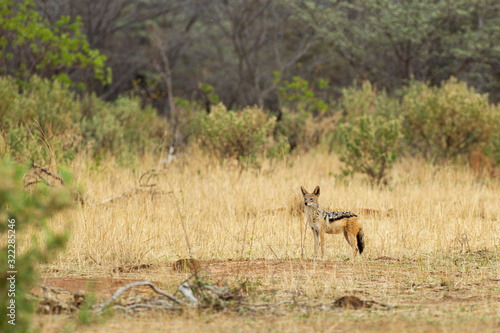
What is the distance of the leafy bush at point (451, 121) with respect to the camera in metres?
14.3

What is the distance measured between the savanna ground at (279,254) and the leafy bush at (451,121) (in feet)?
9.02

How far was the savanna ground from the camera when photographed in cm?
458

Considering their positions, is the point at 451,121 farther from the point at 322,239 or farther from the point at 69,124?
the point at 322,239

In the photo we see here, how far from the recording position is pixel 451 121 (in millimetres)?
14445

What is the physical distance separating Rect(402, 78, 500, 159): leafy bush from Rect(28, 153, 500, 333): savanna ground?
9.02ft

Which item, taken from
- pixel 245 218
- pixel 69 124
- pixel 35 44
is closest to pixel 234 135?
pixel 69 124

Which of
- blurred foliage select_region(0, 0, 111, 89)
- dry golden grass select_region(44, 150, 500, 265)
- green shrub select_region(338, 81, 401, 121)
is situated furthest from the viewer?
green shrub select_region(338, 81, 401, 121)

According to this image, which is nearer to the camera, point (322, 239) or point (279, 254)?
point (322, 239)

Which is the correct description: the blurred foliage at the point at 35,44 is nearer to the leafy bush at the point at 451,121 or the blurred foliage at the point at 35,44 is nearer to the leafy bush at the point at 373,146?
the leafy bush at the point at 373,146

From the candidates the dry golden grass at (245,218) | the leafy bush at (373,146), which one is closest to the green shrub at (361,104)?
the leafy bush at (373,146)

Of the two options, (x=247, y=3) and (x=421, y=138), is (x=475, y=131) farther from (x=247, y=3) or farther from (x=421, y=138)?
(x=247, y=3)

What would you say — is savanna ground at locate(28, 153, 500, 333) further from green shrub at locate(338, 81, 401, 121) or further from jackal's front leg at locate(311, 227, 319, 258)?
green shrub at locate(338, 81, 401, 121)

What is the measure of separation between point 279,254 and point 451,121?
8.66m

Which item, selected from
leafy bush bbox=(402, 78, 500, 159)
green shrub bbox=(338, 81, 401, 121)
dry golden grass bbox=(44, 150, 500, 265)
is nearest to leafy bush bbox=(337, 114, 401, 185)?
dry golden grass bbox=(44, 150, 500, 265)
